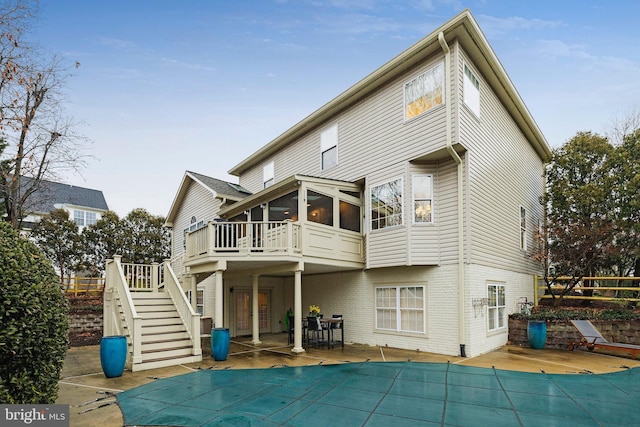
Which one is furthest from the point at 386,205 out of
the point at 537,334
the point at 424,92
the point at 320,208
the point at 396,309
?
the point at 537,334

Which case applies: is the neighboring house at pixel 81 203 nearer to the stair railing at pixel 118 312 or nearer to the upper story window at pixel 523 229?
the stair railing at pixel 118 312

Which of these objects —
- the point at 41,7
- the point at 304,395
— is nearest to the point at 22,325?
the point at 304,395

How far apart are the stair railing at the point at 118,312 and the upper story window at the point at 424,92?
969 cm

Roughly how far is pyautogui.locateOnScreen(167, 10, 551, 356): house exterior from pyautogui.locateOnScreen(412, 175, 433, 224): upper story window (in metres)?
0.03

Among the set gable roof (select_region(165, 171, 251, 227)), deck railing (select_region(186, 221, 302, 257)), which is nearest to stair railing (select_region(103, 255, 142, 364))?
deck railing (select_region(186, 221, 302, 257))

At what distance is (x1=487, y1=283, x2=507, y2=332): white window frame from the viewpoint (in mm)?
11921

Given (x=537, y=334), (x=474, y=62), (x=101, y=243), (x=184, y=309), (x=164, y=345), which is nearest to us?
(x=164, y=345)

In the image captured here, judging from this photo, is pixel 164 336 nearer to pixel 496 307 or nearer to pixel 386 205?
pixel 386 205

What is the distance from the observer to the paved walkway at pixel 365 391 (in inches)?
234

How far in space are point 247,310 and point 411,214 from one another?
9059 millimetres

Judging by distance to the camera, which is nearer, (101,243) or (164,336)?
(164,336)

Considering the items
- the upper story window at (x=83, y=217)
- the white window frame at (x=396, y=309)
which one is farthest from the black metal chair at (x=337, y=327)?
the upper story window at (x=83, y=217)

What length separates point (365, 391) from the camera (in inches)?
291

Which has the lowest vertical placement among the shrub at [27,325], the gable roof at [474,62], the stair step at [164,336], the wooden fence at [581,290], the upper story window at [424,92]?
the stair step at [164,336]
